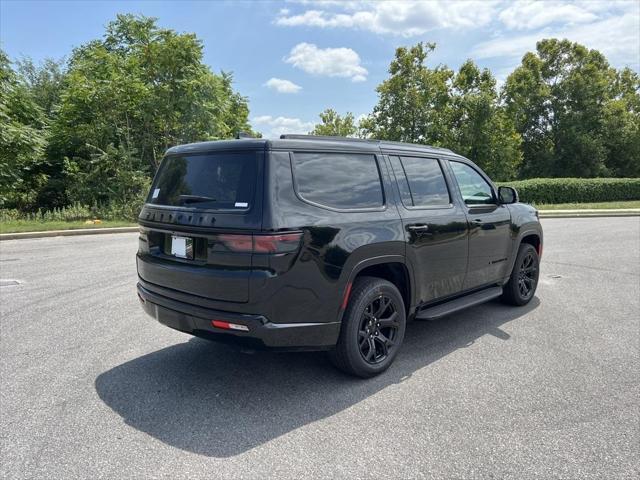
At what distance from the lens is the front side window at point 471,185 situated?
4723 millimetres

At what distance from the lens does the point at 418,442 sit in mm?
2768

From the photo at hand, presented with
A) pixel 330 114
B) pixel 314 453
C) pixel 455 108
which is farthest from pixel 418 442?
pixel 330 114

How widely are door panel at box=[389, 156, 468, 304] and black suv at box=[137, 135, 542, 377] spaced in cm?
1

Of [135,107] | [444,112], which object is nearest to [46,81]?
[135,107]

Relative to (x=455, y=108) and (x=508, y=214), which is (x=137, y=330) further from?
(x=455, y=108)

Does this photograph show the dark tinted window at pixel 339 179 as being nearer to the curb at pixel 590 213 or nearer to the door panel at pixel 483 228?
the door panel at pixel 483 228

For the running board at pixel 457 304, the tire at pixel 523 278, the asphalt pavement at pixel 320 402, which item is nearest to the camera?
the asphalt pavement at pixel 320 402

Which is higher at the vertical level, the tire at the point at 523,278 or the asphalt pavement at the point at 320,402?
the tire at the point at 523,278

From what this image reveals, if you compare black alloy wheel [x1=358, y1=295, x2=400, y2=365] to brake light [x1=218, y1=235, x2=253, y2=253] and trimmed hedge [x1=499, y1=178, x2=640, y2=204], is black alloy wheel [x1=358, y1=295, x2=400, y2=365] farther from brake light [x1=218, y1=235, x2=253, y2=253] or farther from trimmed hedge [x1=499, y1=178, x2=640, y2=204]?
trimmed hedge [x1=499, y1=178, x2=640, y2=204]

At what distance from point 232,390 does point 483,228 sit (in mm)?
3043

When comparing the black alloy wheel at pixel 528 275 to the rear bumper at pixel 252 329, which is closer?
the rear bumper at pixel 252 329

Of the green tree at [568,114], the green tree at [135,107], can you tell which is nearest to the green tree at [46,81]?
the green tree at [135,107]

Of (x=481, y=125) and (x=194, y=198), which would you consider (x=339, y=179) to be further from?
(x=481, y=125)

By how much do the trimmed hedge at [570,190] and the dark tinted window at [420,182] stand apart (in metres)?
20.5
